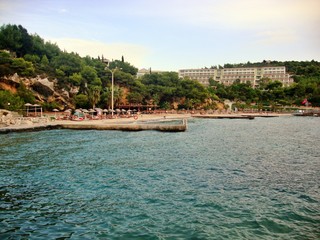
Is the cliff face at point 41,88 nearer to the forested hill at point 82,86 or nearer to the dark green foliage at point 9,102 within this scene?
the forested hill at point 82,86

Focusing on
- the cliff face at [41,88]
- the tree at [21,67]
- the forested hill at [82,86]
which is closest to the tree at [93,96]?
the forested hill at [82,86]

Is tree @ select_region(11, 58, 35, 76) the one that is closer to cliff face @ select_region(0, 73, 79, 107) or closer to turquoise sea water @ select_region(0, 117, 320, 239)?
cliff face @ select_region(0, 73, 79, 107)

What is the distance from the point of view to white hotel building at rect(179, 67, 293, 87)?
527 ft

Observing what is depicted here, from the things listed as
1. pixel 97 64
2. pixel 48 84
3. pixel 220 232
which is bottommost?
pixel 220 232

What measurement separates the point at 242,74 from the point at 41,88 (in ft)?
437

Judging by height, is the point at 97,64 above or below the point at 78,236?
above

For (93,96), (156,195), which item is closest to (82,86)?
(93,96)

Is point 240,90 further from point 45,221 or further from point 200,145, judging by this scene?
point 45,221

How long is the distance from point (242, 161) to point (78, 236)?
1345 cm

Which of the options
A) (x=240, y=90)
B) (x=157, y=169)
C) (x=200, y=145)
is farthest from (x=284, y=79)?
(x=157, y=169)

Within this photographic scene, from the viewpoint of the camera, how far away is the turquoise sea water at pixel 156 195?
29.5 feet

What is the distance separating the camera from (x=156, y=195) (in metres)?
12.0

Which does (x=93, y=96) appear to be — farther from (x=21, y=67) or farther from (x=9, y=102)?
(x=9, y=102)

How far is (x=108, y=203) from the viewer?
11.1 meters
